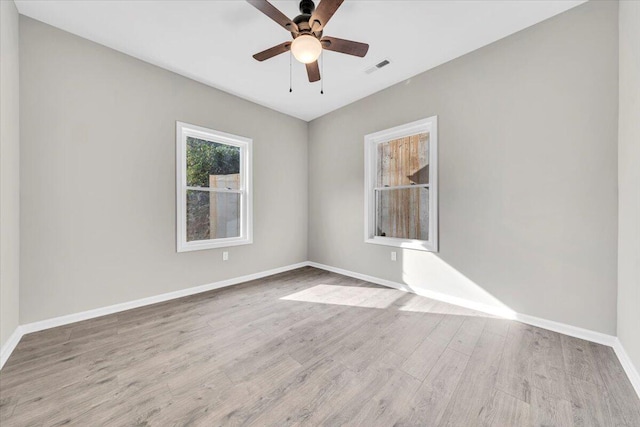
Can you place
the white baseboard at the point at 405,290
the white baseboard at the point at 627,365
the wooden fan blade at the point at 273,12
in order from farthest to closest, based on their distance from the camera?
1. the white baseboard at the point at 405,290
2. the wooden fan blade at the point at 273,12
3. the white baseboard at the point at 627,365

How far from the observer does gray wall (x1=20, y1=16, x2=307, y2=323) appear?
7.48 feet

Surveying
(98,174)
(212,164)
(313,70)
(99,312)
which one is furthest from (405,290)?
A: (98,174)

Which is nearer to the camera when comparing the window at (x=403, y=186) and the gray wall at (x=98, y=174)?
the gray wall at (x=98, y=174)

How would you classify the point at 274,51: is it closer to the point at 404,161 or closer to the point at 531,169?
the point at 404,161

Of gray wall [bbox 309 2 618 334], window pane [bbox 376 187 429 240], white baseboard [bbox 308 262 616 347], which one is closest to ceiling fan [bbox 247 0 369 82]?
gray wall [bbox 309 2 618 334]

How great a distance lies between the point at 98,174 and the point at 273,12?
2.41 meters

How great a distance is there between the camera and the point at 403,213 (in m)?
3.57

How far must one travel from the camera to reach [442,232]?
301cm

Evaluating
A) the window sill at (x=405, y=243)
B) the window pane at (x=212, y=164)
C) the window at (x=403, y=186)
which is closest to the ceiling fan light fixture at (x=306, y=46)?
the window at (x=403, y=186)

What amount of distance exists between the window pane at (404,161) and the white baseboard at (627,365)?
A: 86.0 inches

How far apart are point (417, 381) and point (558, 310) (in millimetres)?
1679

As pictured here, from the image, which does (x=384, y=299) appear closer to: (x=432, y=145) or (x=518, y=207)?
(x=518, y=207)

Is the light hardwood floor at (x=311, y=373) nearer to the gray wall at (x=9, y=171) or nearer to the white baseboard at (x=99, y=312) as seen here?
the white baseboard at (x=99, y=312)

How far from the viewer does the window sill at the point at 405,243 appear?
3.14 meters
